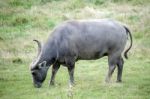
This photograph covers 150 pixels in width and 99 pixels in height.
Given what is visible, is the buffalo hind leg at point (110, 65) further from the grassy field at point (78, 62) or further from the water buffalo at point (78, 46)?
the grassy field at point (78, 62)

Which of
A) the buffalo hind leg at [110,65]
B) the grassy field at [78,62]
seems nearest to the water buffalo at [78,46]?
the buffalo hind leg at [110,65]

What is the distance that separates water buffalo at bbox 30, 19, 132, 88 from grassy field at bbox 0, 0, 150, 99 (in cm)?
51

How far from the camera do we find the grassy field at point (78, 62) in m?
11.6

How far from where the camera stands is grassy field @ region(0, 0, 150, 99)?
11625 millimetres

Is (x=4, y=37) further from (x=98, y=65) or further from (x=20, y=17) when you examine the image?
(x=98, y=65)

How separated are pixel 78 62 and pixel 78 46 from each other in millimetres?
3462

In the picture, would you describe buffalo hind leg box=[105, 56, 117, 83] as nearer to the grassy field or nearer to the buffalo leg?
the buffalo leg

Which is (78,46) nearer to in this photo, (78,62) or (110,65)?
(110,65)

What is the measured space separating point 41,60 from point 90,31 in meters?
1.60

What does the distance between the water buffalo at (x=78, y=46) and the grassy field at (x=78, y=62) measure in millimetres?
511

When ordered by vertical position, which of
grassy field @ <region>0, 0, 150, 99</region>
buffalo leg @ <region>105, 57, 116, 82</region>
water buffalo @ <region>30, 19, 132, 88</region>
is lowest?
grassy field @ <region>0, 0, 150, 99</region>

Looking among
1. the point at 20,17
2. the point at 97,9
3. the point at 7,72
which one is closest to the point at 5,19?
the point at 20,17

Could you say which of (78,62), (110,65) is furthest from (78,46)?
(78,62)

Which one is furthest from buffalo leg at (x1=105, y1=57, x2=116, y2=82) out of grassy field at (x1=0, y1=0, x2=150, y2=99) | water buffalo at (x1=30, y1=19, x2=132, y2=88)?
grassy field at (x1=0, y1=0, x2=150, y2=99)
